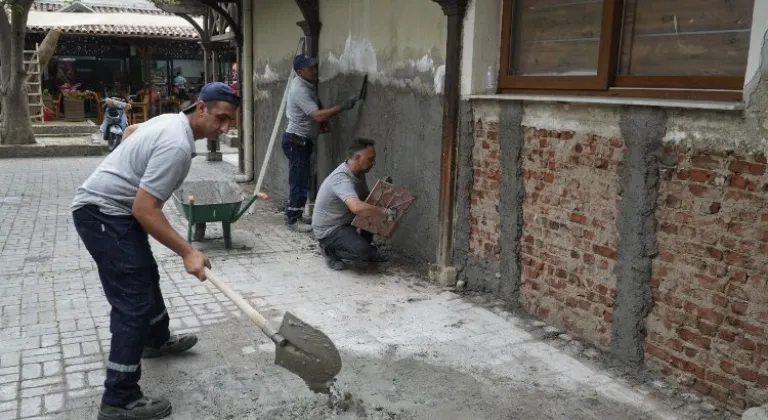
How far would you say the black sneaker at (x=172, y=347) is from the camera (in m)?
3.80

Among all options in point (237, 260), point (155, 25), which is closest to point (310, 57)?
point (237, 260)

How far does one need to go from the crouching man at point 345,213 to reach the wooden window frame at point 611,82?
1.43 m

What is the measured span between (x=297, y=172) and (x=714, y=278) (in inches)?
194

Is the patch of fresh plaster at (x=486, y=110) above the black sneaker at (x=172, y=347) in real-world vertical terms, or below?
above

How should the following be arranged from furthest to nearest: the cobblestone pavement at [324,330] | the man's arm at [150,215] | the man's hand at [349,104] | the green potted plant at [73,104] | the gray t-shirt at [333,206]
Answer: the green potted plant at [73,104], the man's hand at [349,104], the gray t-shirt at [333,206], the cobblestone pavement at [324,330], the man's arm at [150,215]

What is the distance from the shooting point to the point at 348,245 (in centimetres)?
555

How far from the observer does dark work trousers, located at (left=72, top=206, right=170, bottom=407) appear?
308 cm

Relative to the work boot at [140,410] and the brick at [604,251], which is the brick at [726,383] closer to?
the brick at [604,251]

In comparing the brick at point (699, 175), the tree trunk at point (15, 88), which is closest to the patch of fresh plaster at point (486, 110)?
the brick at point (699, 175)

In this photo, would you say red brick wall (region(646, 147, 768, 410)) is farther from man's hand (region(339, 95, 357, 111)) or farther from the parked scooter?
the parked scooter

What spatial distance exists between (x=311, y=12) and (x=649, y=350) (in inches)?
216

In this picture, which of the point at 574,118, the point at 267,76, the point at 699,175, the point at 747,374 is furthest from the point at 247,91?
the point at 747,374

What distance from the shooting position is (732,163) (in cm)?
313

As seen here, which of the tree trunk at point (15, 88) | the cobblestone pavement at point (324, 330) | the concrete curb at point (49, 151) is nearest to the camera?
the cobblestone pavement at point (324, 330)
